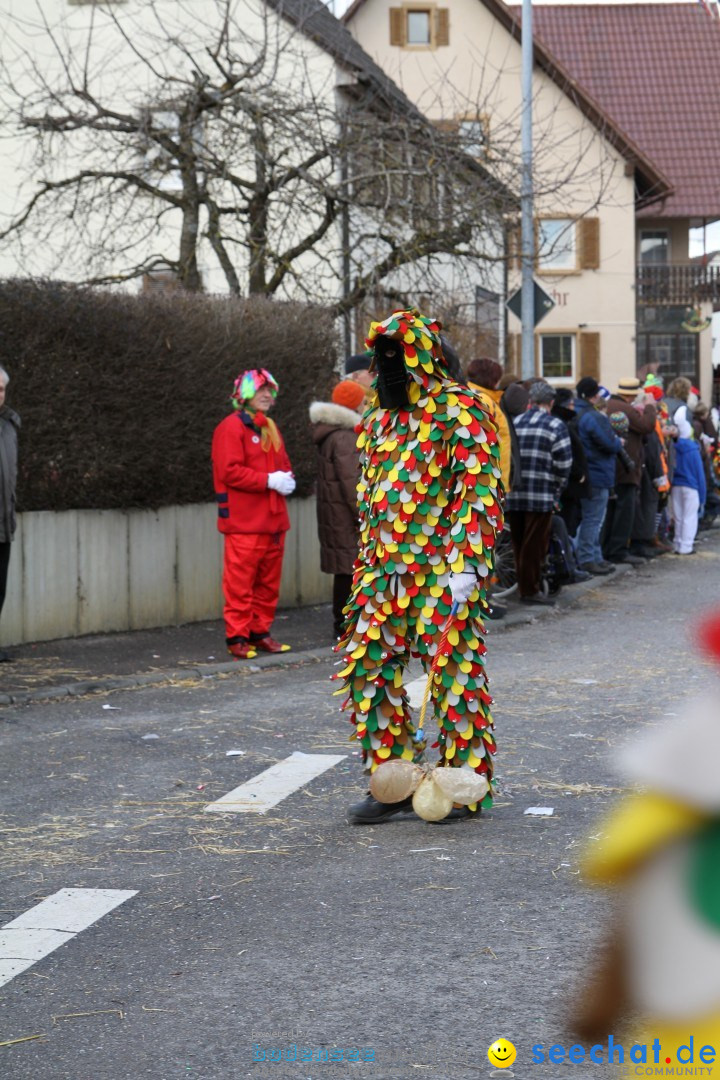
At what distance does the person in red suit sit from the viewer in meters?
11.1

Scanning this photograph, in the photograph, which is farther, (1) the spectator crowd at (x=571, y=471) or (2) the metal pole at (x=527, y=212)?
(2) the metal pole at (x=527, y=212)

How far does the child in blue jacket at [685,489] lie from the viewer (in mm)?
19859

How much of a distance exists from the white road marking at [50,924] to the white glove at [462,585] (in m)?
1.61

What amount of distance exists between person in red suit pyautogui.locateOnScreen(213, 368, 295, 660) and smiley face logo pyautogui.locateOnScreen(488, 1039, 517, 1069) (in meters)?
7.44

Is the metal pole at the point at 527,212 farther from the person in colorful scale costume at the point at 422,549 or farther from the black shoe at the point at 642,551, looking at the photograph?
the person in colorful scale costume at the point at 422,549

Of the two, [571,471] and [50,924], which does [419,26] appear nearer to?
[571,471]

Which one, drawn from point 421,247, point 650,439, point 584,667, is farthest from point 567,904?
point 650,439

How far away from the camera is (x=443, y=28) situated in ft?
136

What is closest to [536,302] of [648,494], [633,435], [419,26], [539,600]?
[648,494]

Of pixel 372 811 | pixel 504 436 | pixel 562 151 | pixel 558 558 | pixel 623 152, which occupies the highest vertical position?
pixel 623 152

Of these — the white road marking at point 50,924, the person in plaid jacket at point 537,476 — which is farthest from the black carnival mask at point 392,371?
the person in plaid jacket at point 537,476

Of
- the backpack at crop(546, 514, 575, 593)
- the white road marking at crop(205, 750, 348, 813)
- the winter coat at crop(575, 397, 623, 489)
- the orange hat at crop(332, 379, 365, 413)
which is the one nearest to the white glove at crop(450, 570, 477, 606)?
the white road marking at crop(205, 750, 348, 813)

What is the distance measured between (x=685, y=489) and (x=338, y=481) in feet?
28.1

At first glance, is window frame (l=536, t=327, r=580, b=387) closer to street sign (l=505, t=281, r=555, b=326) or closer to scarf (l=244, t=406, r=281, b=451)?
street sign (l=505, t=281, r=555, b=326)
